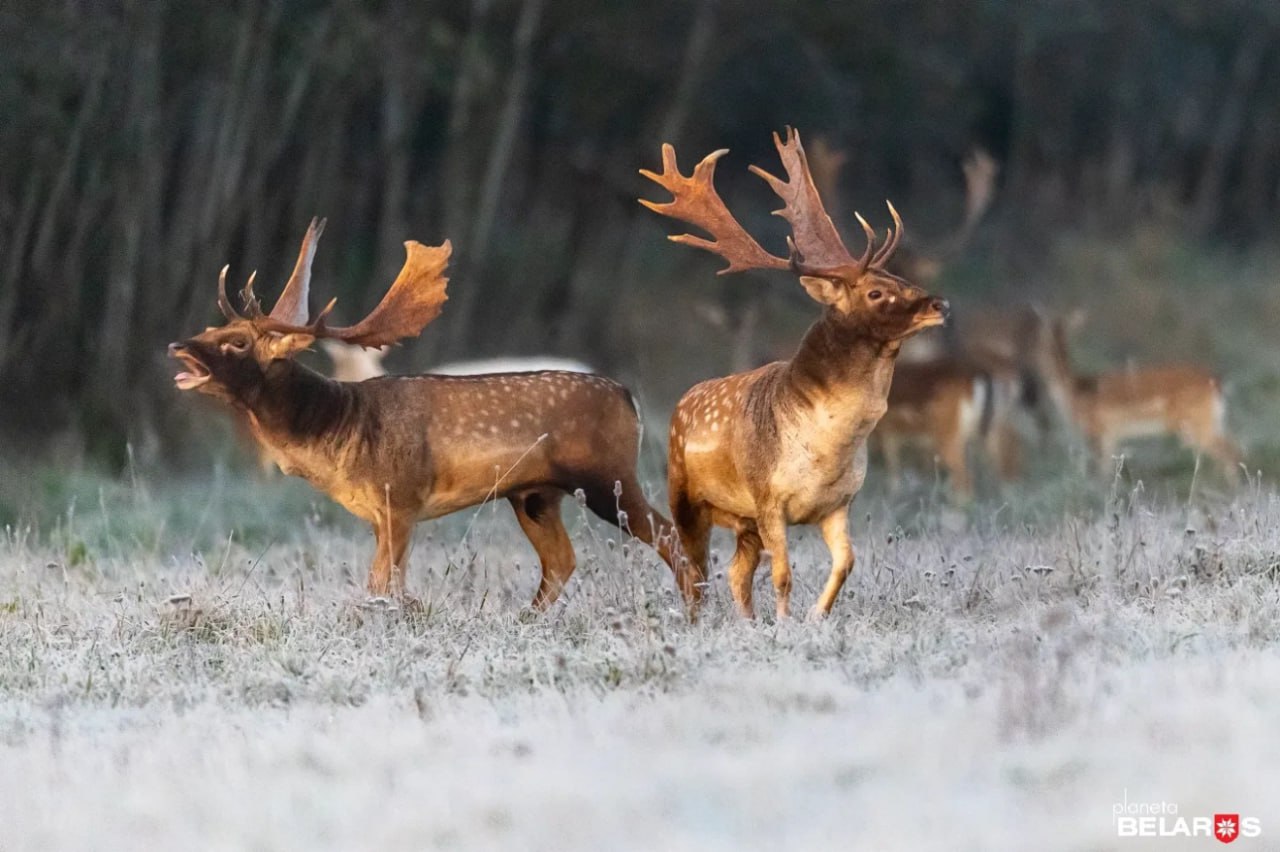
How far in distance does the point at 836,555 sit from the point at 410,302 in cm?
231

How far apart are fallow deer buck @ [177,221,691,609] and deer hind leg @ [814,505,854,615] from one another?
93 centimetres

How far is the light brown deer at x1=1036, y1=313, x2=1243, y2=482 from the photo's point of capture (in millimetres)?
14461

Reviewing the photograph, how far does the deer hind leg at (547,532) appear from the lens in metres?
9.16

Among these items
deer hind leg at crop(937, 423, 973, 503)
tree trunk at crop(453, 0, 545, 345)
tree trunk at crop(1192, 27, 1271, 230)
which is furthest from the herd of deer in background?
tree trunk at crop(1192, 27, 1271, 230)

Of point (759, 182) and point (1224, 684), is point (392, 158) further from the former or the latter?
point (1224, 684)

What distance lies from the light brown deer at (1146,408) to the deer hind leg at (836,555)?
22.2ft

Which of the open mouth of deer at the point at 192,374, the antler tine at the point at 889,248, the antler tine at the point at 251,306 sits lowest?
the open mouth of deer at the point at 192,374

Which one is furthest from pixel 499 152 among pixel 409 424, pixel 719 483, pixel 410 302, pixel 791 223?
pixel 719 483

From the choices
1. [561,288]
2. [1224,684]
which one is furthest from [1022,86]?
[1224,684]

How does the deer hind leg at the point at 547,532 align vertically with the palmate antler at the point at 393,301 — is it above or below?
below

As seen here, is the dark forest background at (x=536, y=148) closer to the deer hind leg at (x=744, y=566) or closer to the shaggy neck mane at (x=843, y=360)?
the deer hind leg at (x=744, y=566)

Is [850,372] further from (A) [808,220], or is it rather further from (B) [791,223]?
(B) [791,223]

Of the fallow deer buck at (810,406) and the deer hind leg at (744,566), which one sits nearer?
the fallow deer buck at (810,406)

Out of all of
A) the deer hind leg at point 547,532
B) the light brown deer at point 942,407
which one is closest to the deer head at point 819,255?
the deer hind leg at point 547,532
